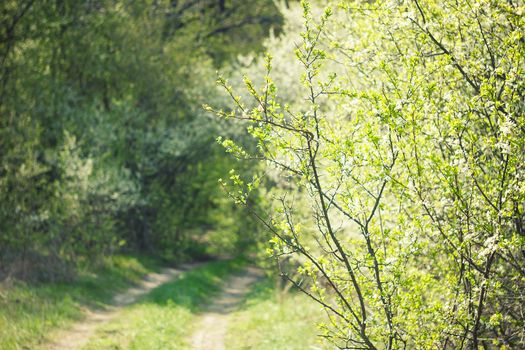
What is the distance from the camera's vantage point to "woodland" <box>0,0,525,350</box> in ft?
20.3

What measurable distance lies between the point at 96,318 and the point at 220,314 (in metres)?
4.27

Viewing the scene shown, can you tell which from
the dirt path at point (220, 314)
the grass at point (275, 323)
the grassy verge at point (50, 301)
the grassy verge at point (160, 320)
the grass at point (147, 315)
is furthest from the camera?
the dirt path at point (220, 314)

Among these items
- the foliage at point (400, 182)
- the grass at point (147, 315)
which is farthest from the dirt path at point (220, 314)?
the foliage at point (400, 182)

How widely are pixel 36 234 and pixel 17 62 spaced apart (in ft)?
19.4

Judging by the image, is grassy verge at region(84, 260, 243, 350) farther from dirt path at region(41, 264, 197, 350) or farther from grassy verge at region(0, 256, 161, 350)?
A: grassy verge at region(0, 256, 161, 350)

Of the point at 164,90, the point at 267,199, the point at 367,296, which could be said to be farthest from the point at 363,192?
the point at 164,90

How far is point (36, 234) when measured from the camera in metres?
17.7

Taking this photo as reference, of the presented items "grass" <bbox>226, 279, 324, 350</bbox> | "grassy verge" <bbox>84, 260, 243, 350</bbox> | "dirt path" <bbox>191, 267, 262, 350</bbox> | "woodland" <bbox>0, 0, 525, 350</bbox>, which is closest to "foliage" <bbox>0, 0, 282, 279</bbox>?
"woodland" <bbox>0, 0, 525, 350</bbox>

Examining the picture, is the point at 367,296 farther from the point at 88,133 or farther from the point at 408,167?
the point at 88,133

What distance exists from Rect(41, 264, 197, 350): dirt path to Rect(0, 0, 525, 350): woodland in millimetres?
332

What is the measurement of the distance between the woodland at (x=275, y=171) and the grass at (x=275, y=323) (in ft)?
0.33

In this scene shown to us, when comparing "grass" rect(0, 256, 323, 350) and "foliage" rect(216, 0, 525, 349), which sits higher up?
"foliage" rect(216, 0, 525, 349)

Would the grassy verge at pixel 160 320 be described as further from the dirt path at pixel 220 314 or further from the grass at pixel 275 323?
the grass at pixel 275 323

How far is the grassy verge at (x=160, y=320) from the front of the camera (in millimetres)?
13039
